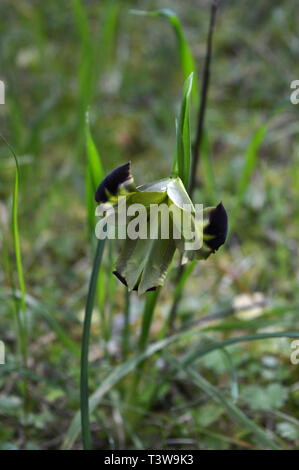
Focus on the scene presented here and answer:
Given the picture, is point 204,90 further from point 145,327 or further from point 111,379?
point 111,379

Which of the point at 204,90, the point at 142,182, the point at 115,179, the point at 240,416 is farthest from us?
the point at 142,182

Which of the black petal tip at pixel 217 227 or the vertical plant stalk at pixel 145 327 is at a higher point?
the black petal tip at pixel 217 227

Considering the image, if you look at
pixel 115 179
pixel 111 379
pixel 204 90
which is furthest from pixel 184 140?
pixel 111 379

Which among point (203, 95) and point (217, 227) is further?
point (203, 95)

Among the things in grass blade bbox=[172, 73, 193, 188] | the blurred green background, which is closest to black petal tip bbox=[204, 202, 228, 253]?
grass blade bbox=[172, 73, 193, 188]

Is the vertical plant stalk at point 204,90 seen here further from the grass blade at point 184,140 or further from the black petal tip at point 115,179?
the black petal tip at point 115,179

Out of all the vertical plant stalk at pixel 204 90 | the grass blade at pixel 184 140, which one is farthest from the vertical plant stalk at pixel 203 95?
the grass blade at pixel 184 140

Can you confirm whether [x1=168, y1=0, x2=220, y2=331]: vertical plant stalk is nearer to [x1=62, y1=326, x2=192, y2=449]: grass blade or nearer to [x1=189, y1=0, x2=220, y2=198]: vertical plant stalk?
[x1=189, y1=0, x2=220, y2=198]: vertical plant stalk
